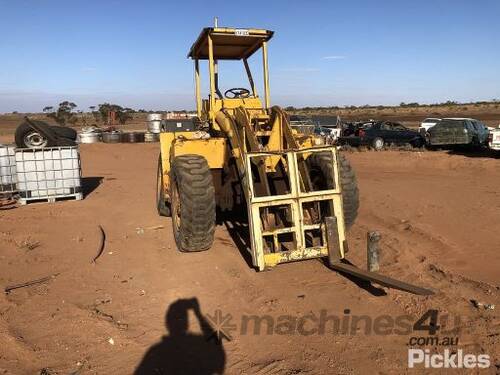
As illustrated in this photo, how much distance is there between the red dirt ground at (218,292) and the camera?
13.0ft

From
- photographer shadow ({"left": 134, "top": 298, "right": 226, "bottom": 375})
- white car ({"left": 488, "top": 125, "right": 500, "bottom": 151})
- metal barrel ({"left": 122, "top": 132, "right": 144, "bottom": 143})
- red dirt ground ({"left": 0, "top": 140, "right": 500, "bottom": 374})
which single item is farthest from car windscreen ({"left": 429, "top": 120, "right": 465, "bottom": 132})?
photographer shadow ({"left": 134, "top": 298, "right": 226, "bottom": 375})

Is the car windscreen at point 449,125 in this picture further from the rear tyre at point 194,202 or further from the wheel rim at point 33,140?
the rear tyre at point 194,202

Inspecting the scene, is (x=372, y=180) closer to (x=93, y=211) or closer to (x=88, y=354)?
(x=93, y=211)

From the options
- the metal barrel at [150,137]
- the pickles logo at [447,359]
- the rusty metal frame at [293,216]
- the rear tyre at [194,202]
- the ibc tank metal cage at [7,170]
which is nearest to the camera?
the pickles logo at [447,359]

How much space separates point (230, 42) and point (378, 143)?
16196 millimetres

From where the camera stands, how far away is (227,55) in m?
8.40

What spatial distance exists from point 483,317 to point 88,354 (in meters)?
3.72

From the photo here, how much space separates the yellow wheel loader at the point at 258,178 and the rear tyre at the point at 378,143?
15445 millimetres

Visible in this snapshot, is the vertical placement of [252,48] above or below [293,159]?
above

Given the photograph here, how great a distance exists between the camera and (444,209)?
9.08 metres

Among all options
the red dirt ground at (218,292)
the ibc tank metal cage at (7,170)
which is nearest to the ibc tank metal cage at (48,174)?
the ibc tank metal cage at (7,170)

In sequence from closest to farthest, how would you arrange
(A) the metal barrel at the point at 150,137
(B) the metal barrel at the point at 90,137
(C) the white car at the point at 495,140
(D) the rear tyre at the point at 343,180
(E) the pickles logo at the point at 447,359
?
1. (E) the pickles logo at the point at 447,359
2. (D) the rear tyre at the point at 343,180
3. (C) the white car at the point at 495,140
4. (B) the metal barrel at the point at 90,137
5. (A) the metal barrel at the point at 150,137

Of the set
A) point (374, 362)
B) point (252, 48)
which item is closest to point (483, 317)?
point (374, 362)

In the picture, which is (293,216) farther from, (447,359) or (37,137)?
(37,137)
